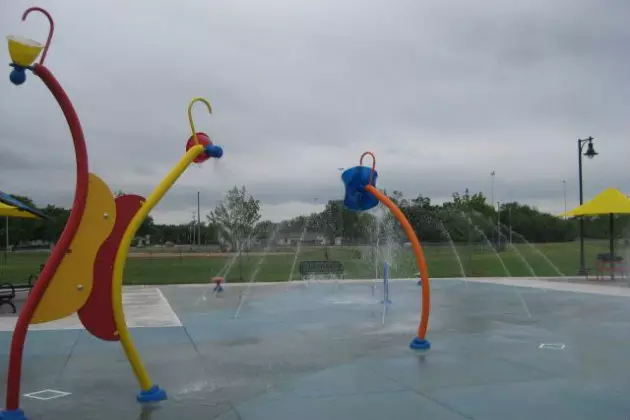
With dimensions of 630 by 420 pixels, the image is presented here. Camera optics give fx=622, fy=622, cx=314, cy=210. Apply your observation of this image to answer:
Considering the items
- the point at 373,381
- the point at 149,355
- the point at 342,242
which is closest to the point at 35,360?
the point at 149,355

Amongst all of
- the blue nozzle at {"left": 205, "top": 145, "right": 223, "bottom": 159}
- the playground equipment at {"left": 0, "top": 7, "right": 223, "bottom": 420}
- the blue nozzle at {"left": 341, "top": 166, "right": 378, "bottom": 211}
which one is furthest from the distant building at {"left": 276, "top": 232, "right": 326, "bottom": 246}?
the playground equipment at {"left": 0, "top": 7, "right": 223, "bottom": 420}

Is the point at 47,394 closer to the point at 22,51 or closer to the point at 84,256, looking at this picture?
the point at 84,256

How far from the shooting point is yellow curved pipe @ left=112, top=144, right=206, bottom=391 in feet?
20.6

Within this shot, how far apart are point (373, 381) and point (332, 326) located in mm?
4315

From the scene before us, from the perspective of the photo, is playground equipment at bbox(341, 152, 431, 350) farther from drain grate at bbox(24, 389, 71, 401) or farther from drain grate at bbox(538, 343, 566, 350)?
drain grate at bbox(24, 389, 71, 401)

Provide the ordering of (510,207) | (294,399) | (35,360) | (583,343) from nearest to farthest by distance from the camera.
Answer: (294,399) → (35,360) → (583,343) → (510,207)

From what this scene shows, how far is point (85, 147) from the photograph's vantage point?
598cm

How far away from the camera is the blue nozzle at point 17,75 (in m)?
5.36

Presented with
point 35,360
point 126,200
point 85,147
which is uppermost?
point 85,147

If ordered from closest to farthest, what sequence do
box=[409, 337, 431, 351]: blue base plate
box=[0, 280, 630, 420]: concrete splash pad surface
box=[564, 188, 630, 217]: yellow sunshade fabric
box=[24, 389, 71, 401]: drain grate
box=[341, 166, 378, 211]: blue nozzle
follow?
box=[0, 280, 630, 420]: concrete splash pad surface → box=[24, 389, 71, 401]: drain grate → box=[409, 337, 431, 351]: blue base plate → box=[341, 166, 378, 211]: blue nozzle → box=[564, 188, 630, 217]: yellow sunshade fabric

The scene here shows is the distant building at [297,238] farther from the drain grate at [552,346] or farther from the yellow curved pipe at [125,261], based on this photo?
the yellow curved pipe at [125,261]

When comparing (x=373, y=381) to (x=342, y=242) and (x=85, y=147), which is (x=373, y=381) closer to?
(x=85, y=147)

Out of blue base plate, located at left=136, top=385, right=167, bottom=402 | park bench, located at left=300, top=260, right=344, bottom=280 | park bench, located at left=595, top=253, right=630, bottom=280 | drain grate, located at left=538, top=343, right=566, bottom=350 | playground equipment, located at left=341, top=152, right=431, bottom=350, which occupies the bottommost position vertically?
blue base plate, located at left=136, top=385, right=167, bottom=402

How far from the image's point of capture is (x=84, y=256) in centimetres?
623
